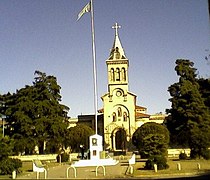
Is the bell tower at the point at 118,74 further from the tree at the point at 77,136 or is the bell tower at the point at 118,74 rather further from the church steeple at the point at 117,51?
the tree at the point at 77,136

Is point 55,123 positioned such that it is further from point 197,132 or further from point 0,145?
point 0,145

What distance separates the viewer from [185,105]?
50.8 metres

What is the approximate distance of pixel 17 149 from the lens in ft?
176

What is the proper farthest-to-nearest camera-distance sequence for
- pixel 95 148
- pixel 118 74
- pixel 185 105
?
pixel 118 74 < pixel 185 105 < pixel 95 148

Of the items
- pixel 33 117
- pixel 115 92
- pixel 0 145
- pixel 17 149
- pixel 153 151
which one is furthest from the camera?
pixel 115 92

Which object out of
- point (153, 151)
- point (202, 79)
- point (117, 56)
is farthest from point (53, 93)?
point (153, 151)

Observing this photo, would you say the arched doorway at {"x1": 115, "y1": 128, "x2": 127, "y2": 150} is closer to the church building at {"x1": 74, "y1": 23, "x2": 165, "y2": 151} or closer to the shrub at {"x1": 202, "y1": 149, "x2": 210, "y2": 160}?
the church building at {"x1": 74, "y1": 23, "x2": 165, "y2": 151}

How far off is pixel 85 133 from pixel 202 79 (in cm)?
2123

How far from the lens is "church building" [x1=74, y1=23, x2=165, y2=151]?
227ft

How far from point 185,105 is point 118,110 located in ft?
71.6

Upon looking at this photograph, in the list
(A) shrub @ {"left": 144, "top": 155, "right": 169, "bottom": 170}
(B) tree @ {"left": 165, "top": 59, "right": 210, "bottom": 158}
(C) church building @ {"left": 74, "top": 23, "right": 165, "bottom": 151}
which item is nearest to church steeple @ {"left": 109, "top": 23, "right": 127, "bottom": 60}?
(C) church building @ {"left": 74, "top": 23, "right": 165, "bottom": 151}

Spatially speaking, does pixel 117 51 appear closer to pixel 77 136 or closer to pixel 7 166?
pixel 77 136

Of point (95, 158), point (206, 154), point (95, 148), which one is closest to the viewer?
point (95, 158)

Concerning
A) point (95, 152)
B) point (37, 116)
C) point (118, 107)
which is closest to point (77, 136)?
point (37, 116)
